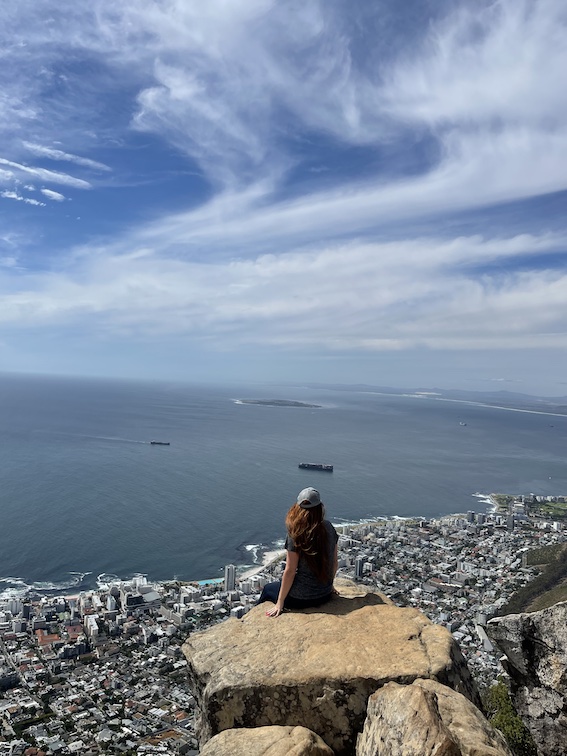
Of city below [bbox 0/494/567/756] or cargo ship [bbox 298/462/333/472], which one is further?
cargo ship [bbox 298/462/333/472]

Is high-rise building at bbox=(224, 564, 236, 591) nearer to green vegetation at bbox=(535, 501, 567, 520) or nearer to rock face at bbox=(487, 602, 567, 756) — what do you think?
rock face at bbox=(487, 602, 567, 756)

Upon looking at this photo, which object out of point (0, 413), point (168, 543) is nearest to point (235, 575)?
point (168, 543)

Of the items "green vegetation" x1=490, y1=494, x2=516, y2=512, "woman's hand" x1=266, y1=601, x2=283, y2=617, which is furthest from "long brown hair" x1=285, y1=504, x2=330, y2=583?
"green vegetation" x1=490, y1=494, x2=516, y2=512

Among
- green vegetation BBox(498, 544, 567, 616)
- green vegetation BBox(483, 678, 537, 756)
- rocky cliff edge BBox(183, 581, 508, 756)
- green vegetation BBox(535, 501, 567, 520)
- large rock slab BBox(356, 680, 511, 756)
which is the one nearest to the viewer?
large rock slab BBox(356, 680, 511, 756)

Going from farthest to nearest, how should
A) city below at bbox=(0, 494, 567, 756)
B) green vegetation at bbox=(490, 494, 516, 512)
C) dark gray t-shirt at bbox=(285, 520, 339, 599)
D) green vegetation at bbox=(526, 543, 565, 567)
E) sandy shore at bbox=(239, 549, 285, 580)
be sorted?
green vegetation at bbox=(490, 494, 516, 512) → green vegetation at bbox=(526, 543, 565, 567) → sandy shore at bbox=(239, 549, 285, 580) → city below at bbox=(0, 494, 567, 756) → dark gray t-shirt at bbox=(285, 520, 339, 599)

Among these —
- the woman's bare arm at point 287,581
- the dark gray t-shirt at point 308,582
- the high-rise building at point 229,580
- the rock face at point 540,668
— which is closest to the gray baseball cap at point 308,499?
the dark gray t-shirt at point 308,582

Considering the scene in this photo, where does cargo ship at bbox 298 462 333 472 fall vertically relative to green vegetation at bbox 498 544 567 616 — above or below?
below
